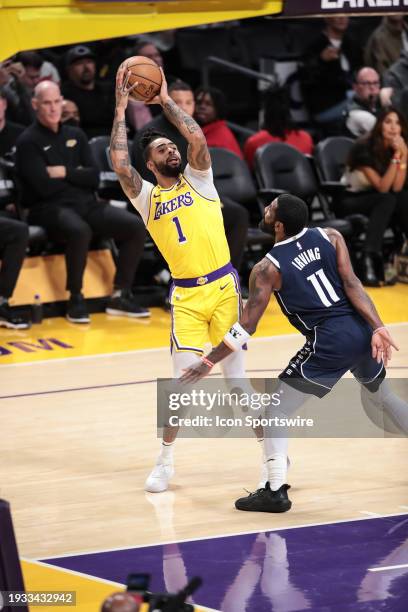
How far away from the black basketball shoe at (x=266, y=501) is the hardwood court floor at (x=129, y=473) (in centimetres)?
6

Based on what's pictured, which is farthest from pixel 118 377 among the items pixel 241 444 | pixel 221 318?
pixel 221 318

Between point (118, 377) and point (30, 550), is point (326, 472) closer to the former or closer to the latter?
point (30, 550)

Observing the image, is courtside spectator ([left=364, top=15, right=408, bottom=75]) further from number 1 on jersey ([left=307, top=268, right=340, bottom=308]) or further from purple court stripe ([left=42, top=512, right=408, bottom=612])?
purple court stripe ([left=42, top=512, right=408, bottom=612])

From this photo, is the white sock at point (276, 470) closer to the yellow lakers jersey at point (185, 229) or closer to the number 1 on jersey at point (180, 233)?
the yellow lakers jersey at point (185, 229)

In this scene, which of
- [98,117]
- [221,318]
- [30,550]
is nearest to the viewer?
[30,550]

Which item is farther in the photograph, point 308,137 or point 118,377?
point 308,137

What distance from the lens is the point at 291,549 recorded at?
6.43 metres

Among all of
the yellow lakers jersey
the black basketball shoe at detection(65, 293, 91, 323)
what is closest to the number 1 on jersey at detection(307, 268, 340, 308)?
the yellow lakers jersey

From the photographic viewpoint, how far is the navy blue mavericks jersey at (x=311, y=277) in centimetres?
709

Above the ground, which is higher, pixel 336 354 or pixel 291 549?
pixel 336 354

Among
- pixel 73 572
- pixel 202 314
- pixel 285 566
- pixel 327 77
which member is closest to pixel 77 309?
pixel 202 314

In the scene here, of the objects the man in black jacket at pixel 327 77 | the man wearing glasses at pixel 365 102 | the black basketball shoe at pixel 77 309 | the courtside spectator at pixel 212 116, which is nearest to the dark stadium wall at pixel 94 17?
the black basketball shoe at pixel 77 309

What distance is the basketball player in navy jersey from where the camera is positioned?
7.08 metres

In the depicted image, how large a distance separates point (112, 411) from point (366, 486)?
8.37 ft
